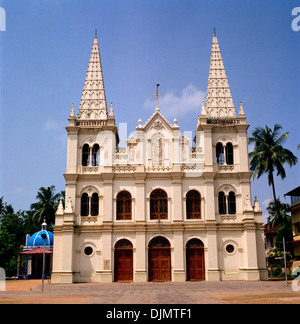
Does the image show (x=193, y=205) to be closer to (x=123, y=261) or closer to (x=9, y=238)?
(x=123, y=261)

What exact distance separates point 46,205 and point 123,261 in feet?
114

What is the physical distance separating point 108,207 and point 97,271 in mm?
5256

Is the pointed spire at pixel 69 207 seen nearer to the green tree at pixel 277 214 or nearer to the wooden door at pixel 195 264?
the wooden door at pixel 195 264

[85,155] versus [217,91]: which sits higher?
[217,91]

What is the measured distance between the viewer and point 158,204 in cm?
3456

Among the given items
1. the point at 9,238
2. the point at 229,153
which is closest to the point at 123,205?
the point at 229,153

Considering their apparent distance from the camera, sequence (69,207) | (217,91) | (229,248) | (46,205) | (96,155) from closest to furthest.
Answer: (69,207) → (229,248) → (96,155) → (217,91) → (46,205)

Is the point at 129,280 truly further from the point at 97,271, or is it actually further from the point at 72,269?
the point at 72,269

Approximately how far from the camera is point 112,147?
Answer: 35.6 m

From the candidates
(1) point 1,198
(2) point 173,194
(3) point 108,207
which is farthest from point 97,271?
(1) point 1,198

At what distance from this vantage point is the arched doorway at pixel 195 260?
1313 inches

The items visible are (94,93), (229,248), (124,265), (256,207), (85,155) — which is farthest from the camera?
(94,93)

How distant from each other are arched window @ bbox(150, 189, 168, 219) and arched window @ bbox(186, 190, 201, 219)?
74.4 inches

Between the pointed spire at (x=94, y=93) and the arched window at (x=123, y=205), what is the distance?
24.0 feet
